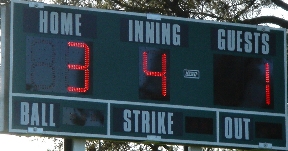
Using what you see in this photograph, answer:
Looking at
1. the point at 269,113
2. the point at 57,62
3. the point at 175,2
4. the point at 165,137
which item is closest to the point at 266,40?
the point at 269,113

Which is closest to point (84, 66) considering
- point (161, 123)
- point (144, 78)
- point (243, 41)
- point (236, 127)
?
point (144, 78)

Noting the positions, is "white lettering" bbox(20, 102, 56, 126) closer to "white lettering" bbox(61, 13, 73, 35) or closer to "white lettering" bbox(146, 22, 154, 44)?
"white lettering" bbox(61, 13, 73, 35)

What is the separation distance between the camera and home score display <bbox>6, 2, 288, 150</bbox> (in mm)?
15117

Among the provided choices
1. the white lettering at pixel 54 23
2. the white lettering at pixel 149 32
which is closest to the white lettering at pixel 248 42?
the white lettering at pixel 149 32

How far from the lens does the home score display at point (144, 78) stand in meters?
15.1

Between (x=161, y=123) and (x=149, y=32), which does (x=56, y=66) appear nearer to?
(x=149, y=32)

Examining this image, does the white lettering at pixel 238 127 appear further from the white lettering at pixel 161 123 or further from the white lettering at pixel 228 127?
the white lettering at pixel 161 123

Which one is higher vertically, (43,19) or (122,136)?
(43,19)

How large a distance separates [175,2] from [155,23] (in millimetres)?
7257

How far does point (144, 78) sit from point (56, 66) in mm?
1248

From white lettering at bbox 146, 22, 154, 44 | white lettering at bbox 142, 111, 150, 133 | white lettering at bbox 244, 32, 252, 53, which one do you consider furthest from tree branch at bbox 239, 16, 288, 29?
white lettering at bbox 142, 111, 150, 133

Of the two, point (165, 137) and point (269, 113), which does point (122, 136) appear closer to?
point (165, 137)

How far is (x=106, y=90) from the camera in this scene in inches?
610

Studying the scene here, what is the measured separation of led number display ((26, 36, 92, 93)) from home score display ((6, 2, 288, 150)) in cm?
1
